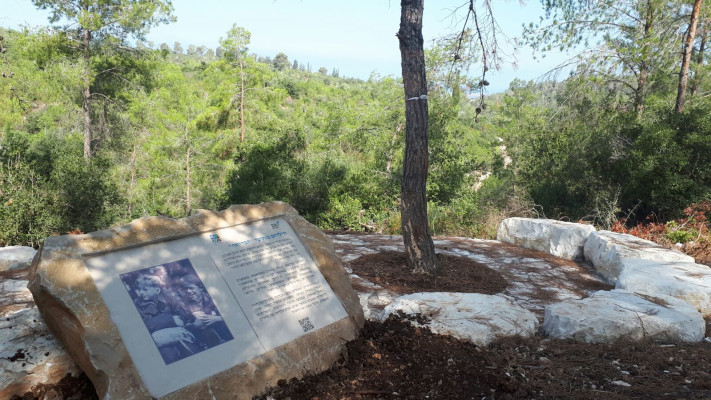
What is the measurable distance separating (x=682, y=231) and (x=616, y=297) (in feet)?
14.7

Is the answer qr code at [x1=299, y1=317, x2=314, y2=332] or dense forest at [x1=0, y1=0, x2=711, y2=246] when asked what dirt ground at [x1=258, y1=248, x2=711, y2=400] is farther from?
dense forest at [x1=0, y1=0, x2=711, y2=246]

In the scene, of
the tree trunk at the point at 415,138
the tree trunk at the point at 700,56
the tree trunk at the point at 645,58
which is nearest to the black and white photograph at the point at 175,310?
the tree trunk at the point at 415,138

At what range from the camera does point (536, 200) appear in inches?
491

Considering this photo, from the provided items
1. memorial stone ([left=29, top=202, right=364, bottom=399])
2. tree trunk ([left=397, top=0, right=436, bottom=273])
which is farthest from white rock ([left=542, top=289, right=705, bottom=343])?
tree trunk ([left=397, top=0, right=436, bottom=273])

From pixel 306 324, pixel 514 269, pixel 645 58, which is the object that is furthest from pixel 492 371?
pixel 645 58

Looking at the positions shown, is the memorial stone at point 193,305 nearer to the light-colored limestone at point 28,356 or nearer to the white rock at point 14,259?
the light-colored limestone at point 28,356

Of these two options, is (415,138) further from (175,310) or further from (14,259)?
(14,259)

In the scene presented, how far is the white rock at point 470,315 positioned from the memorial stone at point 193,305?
0.58 m

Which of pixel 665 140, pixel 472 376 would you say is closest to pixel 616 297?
pixel 472 376

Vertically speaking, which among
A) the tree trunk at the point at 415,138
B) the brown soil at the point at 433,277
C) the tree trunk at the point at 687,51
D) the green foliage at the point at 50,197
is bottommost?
the green foliage at the point at 50,197

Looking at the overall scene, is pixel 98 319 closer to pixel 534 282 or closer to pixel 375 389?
pixel 375 389

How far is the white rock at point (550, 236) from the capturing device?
6.64 meters

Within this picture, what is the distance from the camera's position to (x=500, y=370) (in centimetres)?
→ 259

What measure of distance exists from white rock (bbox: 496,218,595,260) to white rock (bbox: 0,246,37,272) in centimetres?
673
